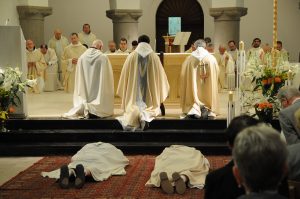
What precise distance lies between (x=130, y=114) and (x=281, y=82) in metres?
2.49

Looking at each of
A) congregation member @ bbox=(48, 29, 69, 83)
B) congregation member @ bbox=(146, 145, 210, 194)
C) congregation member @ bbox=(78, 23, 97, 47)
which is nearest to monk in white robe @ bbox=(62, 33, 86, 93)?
congregation member @ bbox=(48, 29, 69, 83)

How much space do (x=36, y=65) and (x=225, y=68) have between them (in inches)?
203

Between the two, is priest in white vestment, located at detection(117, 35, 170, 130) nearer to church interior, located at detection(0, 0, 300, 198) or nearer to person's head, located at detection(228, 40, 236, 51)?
church interior, located at detection(0, 0, 300, 198)

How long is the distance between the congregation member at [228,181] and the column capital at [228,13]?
38.8 ft

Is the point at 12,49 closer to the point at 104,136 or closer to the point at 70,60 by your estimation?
the point at 104,136

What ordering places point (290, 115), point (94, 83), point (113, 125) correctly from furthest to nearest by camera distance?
point (94, 83), point (113, 125), point (290, 115)

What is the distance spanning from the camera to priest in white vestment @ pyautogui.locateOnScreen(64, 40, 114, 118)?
29.8 ft

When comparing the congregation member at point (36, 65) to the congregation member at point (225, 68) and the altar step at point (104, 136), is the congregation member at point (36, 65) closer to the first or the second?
the congregation member at point (225, 68)

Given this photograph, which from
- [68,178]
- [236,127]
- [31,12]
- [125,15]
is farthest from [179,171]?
[31,12]

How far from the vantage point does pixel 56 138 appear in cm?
851

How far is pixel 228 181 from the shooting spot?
2.91 meters

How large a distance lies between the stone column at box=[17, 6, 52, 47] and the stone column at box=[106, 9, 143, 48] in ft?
6.51

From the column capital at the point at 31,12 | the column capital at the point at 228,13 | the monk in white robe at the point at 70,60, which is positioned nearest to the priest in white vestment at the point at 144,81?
the monk in white robe at the point at 70,60

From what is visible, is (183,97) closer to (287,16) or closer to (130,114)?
(130,114)
